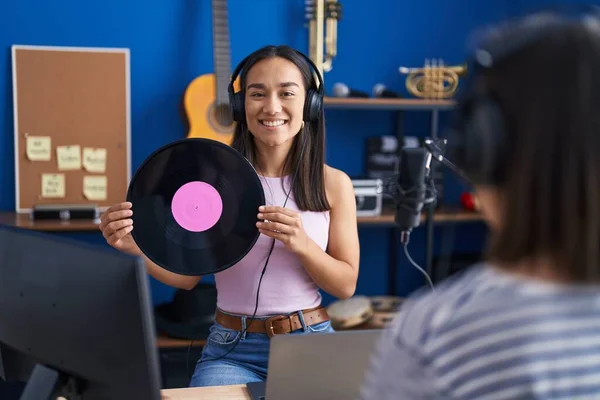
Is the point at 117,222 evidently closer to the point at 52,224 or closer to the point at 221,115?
the point at 52,224

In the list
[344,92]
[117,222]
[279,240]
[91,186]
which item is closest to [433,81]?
[344,92]

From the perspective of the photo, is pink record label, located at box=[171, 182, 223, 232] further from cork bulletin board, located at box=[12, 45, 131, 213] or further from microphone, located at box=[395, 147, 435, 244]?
cork bulletin board, located at box=[12, 45, 131, 213]

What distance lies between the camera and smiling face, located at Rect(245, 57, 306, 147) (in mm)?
1687

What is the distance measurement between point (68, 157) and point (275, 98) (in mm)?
1514

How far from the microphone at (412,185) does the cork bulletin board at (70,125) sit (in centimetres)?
186

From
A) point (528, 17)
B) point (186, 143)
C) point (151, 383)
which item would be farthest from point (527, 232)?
point (186, 143)

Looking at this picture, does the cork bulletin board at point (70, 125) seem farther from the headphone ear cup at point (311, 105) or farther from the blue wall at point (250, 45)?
the headphone ear cup at point (311, 105)

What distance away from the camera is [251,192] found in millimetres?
1419

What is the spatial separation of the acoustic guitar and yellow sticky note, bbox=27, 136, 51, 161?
61cm

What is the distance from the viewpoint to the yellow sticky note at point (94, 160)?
289cm

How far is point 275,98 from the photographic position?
5.51ft

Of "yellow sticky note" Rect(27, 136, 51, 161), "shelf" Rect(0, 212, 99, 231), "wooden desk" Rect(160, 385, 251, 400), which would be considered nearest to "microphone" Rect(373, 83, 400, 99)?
"shelf" Rect(0, 212, 99, 231)

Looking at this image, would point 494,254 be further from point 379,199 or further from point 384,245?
point 384,245

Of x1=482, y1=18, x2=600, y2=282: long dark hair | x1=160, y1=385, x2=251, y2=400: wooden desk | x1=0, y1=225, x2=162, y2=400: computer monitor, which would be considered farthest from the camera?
x1=160, y1=385, x2=251, y2=400: wooden desk
